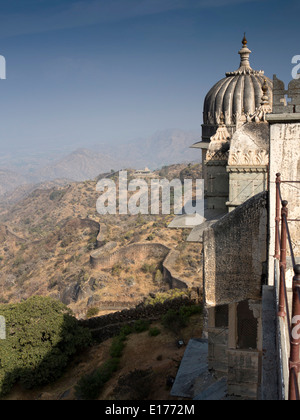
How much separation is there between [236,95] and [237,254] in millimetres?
11987

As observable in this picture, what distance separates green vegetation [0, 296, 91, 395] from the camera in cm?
1485

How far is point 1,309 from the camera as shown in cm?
1667

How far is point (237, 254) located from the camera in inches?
266

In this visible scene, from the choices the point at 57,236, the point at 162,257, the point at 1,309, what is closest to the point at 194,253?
the point at 162,257

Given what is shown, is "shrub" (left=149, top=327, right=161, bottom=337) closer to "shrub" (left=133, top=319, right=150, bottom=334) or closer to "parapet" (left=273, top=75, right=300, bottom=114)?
"shrub" (left=133, top=319, right=150, bottom=334)

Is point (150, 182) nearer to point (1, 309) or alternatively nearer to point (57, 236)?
point (57, 236)

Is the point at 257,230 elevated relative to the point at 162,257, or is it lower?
elevated
